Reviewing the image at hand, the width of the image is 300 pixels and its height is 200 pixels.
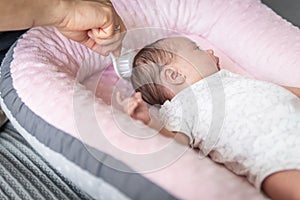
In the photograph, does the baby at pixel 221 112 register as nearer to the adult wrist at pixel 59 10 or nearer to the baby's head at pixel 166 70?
the baby's head at pixel 166 70

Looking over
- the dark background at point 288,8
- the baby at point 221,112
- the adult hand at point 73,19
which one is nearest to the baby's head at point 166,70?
the baby at point 221,112

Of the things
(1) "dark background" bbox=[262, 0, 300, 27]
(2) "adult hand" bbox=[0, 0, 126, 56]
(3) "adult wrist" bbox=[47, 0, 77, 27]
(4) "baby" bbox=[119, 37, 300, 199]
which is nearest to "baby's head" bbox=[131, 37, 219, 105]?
(4) "baby" bbox=[119, 37, 300, 199]

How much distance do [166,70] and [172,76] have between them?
0.02 meters

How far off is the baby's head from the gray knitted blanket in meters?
0.26

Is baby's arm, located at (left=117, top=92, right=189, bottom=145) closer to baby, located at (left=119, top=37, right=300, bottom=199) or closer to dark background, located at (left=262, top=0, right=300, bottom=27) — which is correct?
baby, located at (left=119, top=37, right=300, bottom=199)

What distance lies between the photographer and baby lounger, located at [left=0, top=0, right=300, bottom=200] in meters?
0.82

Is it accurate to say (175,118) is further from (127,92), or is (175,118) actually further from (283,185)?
(283,185)

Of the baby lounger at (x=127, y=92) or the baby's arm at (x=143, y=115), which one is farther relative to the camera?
the baby's arm at (x=143, y=115)

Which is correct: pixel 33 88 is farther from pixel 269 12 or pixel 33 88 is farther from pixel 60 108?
pixel 269 12

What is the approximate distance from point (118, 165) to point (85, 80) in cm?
47

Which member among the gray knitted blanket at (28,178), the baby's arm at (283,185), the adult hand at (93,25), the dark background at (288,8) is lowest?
the gray knitted blanket at (28,178)

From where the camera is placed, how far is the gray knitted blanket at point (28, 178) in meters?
0.99

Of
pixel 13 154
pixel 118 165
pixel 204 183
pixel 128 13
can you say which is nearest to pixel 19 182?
pixel 13 154

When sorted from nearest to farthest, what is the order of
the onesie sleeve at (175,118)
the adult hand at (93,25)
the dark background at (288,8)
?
1. the adult hand at (93,25)
2. the onesie sleeve at (175,118)
3. the dark background at (288,8)
